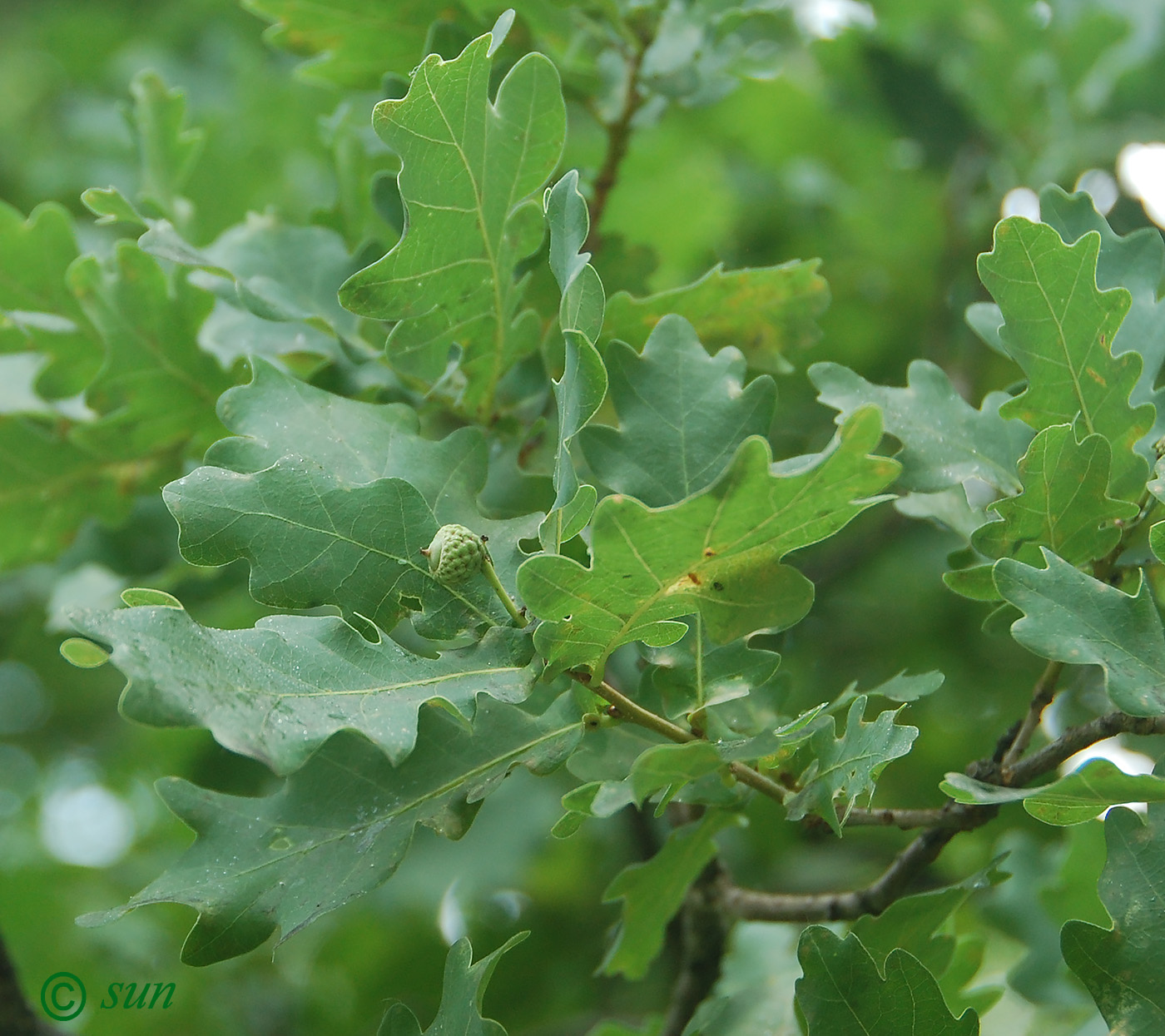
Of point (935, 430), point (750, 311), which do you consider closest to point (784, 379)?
point (750, 311)

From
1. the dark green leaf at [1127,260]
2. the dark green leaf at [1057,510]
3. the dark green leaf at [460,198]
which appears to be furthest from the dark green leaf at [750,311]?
the dark green leaf at [1057,510]

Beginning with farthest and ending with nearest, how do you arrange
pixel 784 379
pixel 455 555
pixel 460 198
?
pixel 784 379, pixel 460 198, pixel 455 555

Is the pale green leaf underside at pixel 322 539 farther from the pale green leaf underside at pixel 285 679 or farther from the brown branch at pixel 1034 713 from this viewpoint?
the brown branch at pixel 1034 713

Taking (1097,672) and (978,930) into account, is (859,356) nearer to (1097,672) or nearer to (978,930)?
(978,930)

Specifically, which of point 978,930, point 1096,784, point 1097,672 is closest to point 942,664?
point 978,930

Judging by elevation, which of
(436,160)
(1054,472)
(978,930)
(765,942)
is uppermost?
(436,160)

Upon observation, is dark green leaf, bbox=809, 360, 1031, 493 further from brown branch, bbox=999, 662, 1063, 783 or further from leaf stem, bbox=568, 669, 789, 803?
leaf stem, bbox=568, 669, 789, 803

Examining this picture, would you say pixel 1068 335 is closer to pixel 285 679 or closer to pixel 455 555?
pixel 455 555
